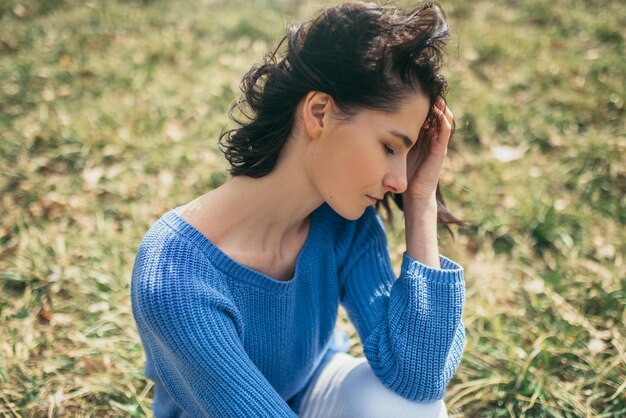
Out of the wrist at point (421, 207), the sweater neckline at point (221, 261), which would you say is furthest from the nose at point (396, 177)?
the sweater neckline at point (221, 261)

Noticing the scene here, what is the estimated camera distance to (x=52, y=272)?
254cm

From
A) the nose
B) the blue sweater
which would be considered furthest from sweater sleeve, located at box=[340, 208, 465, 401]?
the nose

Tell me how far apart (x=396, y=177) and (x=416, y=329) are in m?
0.45

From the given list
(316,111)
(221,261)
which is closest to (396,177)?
(316,111)

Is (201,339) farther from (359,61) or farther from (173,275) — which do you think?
(359,61)

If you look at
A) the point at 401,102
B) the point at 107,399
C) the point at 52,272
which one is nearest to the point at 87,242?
the point at 52,272

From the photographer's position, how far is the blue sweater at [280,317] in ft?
4.50

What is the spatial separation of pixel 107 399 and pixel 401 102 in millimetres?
1544

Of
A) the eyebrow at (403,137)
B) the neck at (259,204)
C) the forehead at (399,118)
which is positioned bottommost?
the neck at (259,204)

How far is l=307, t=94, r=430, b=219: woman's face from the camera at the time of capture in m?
1.45

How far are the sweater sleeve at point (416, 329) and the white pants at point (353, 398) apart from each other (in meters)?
0.03

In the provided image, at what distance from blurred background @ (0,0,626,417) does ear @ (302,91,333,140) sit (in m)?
0.35

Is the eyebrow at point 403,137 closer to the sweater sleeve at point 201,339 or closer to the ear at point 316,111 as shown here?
the ear at point 316,111

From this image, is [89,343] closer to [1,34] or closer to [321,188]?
[321,188]
